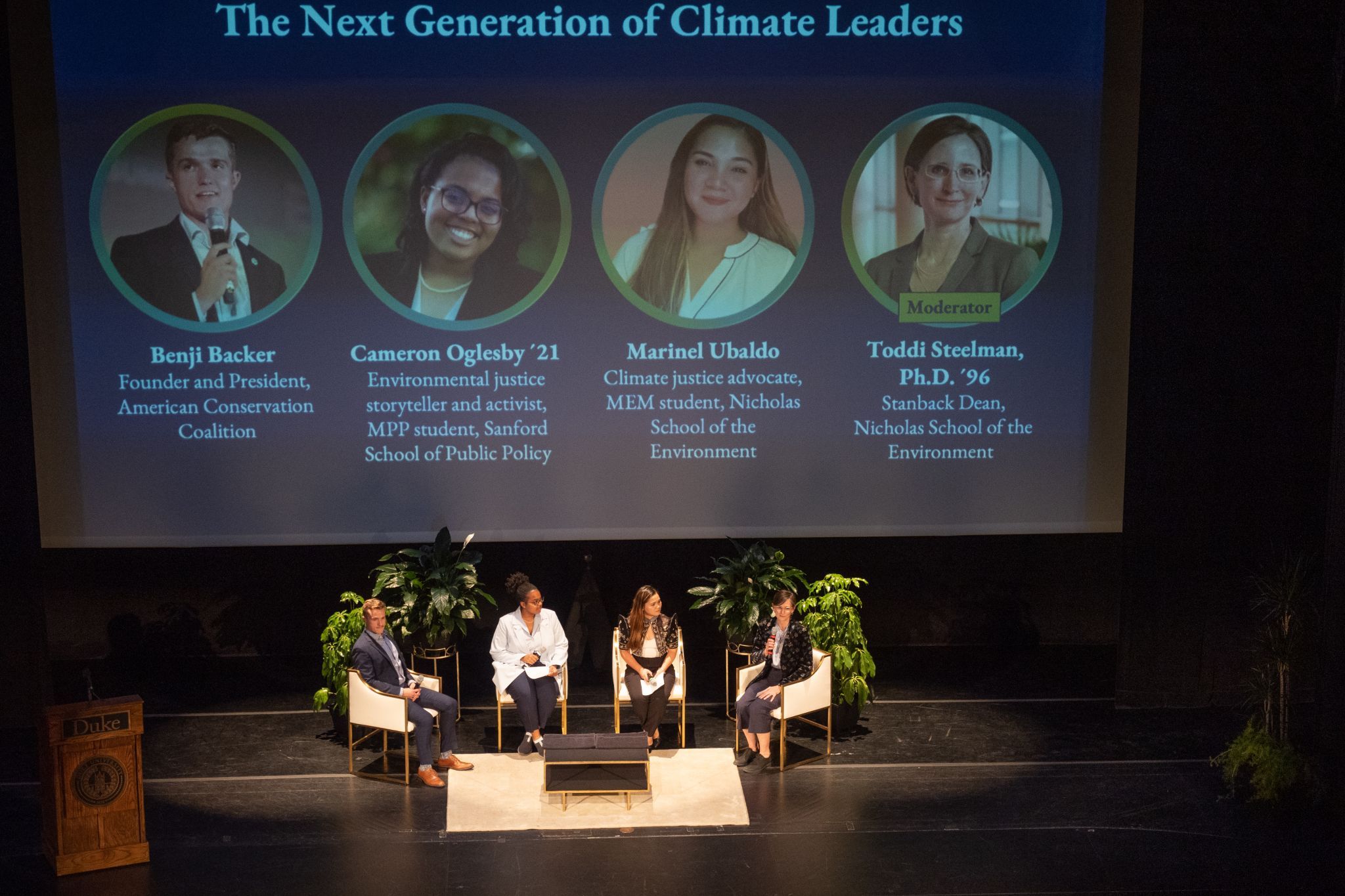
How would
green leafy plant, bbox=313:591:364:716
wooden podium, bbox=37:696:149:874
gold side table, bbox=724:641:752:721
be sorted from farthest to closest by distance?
gold side table, bbox=724:641:752:721
green leafy plant, bbox=313:591:364:716
wooden podium, bbox=37:696:149:874

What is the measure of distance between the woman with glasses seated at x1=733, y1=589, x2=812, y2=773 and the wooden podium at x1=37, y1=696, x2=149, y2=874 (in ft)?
9.19

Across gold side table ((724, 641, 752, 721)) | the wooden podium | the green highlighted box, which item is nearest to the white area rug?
gold side table ((724, 641, 752, 721))

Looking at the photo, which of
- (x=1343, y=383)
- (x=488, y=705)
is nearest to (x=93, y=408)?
(x=488, y=705)

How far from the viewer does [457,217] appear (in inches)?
272

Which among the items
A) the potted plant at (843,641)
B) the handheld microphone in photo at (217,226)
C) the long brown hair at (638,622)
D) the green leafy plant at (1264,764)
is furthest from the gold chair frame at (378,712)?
Answer: the green leafy plant at (1264,764)

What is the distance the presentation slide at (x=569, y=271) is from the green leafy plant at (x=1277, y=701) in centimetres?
135

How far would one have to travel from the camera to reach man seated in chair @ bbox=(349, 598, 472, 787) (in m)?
6.19

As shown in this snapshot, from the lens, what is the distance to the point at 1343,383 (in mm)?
5832

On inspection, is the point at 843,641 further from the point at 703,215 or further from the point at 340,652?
the point at 340,652

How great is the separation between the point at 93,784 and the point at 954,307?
15.9 feet

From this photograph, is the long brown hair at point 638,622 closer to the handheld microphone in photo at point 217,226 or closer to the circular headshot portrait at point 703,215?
the circular headshot portrait at point 703,215

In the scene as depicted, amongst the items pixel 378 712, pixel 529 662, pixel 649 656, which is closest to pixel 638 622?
pixel 649 656

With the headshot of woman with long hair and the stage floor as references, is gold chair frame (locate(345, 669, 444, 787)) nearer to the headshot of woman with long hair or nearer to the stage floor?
the stage floor

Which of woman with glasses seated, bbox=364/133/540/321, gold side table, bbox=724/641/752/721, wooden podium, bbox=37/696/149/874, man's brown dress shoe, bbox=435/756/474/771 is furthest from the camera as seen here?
gold side table, bbox=724/641/752/721
